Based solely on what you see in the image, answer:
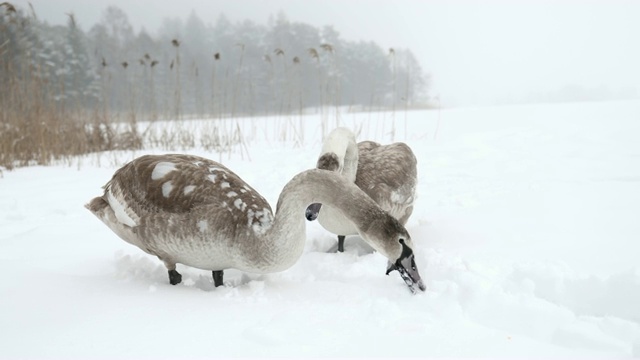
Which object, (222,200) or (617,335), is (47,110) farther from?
(617,335)

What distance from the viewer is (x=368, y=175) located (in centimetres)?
400

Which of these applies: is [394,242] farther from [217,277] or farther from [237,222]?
[217,277]

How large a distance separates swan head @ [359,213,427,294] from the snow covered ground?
194 millimetres

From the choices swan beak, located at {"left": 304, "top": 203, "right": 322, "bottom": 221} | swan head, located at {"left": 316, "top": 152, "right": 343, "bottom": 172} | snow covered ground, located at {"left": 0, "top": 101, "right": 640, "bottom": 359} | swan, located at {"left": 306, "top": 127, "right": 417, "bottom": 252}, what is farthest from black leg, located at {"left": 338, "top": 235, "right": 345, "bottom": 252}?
swan beak, located at {"left": 304, "top": 203, "right": 322, "bottom": 221}

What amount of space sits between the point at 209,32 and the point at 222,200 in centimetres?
6220

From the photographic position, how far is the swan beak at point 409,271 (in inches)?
102

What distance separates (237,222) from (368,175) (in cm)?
158

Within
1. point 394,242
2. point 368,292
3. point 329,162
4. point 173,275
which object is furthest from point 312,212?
point 173,275

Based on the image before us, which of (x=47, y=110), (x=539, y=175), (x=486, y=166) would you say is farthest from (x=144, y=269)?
(x=47, y=110)

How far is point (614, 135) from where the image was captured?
9281mm

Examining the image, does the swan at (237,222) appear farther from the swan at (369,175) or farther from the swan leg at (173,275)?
the swan at (369,175)

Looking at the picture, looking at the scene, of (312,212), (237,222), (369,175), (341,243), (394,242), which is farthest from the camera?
(369,175)

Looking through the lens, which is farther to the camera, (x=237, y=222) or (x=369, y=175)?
(x=369, y=175)

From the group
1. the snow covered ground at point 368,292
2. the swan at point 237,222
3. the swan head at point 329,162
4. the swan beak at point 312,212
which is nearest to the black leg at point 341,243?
the snow covered ground at point 368,292
